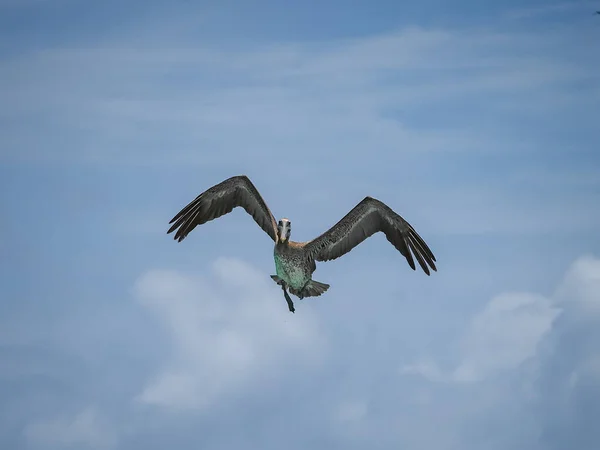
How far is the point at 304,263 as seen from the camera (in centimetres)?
1502

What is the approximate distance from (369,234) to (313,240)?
1636 mm

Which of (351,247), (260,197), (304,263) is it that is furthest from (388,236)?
(260,197)

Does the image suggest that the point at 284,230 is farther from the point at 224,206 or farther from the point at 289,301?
the point at 224,206

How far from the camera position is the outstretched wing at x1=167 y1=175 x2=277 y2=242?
15609 mm

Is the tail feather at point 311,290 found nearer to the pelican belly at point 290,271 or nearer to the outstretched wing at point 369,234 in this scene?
the pelican belly at point 290,271

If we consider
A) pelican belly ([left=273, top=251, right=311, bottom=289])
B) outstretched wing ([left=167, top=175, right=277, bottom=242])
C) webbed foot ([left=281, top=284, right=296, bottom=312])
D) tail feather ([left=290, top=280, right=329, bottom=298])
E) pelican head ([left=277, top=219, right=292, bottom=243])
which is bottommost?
webbed foot ([left=281, top=284, right=296, bottom=312])

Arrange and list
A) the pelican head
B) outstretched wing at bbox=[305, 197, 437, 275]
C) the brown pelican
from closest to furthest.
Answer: the pelican head, the brown pelican, outstretched wing at bbox=[305, 197, 437, 275]

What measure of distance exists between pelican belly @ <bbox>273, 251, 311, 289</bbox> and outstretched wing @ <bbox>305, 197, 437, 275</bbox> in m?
0.58

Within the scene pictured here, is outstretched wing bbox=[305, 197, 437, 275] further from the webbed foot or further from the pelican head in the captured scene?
the webbed foot

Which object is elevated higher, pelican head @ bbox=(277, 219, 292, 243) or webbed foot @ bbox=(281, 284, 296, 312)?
pelican head @ bbox=(277, 219, 292, 243)

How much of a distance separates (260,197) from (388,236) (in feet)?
11.4

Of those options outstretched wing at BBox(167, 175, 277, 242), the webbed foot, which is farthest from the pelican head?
the webbed foot

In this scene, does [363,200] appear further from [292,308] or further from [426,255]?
[292,308]

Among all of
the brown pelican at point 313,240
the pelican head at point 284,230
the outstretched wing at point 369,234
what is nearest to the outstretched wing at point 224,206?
the brown pelican at point 313,240
